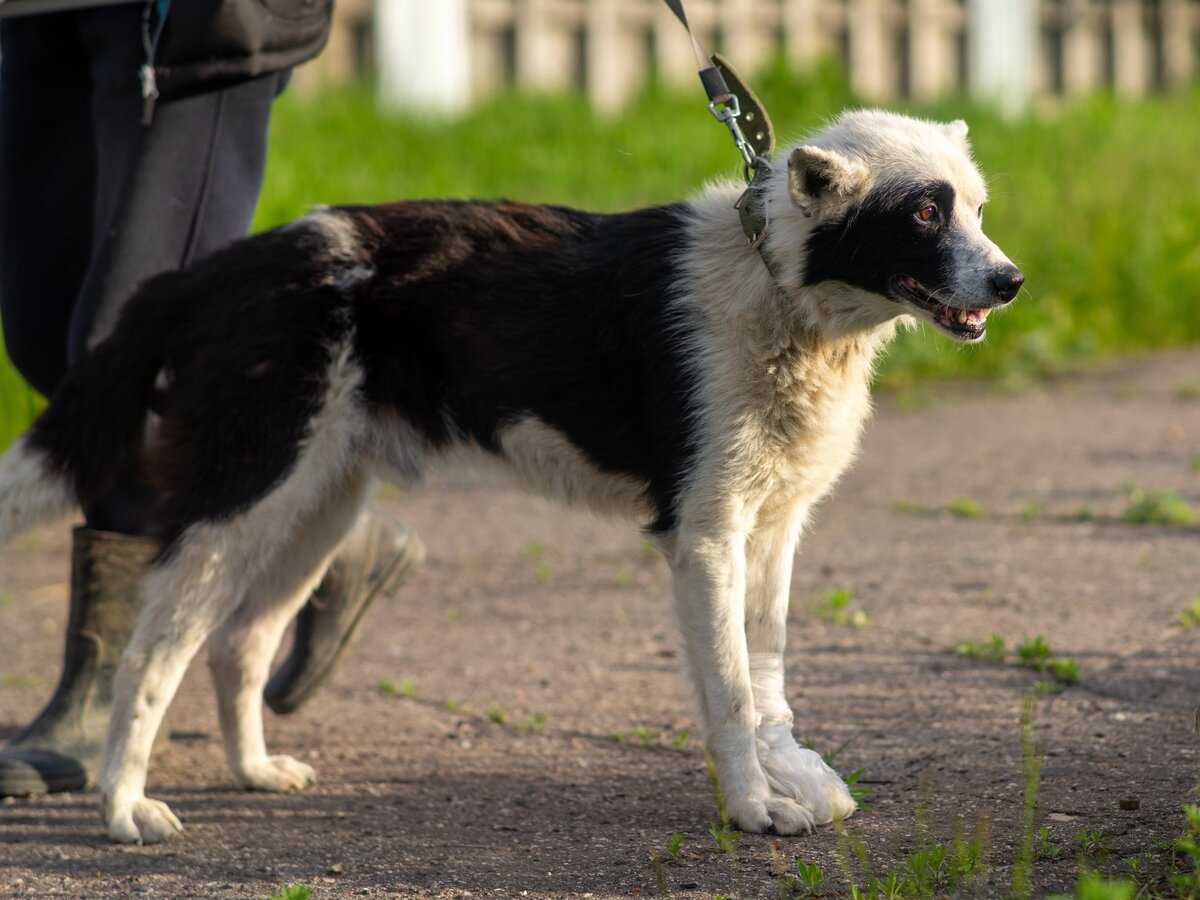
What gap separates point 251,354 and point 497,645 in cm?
161

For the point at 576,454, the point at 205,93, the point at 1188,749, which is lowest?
the point at 1188,749

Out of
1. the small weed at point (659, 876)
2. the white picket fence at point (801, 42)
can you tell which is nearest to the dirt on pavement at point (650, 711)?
the small weed at point (659, 876)

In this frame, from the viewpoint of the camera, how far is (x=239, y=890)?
2986 millimetres

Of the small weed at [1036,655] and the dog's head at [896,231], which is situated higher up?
the dog's head at [896,231]

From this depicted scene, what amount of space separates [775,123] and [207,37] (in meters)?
6.79

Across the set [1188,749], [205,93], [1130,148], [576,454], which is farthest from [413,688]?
[1130,148]

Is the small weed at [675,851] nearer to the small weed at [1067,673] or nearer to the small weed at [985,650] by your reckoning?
the small weed at [1067,673]

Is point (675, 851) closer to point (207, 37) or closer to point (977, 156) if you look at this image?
point (207, 37)

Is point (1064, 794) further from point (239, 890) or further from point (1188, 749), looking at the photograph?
point (239, 890)

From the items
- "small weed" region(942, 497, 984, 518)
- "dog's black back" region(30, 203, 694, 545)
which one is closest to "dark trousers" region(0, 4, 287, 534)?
"dog's black back" region(30, 203, 694, 545)

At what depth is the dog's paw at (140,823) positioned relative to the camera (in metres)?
3.32

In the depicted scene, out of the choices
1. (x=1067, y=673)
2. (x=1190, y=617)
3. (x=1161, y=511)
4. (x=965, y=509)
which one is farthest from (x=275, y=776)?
(x=1161, y=511)

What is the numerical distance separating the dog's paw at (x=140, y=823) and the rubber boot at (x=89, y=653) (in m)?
0.41

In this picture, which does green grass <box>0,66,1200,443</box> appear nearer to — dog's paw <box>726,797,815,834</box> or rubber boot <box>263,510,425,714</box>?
rubber boot <box>263,510,425,714</box>
